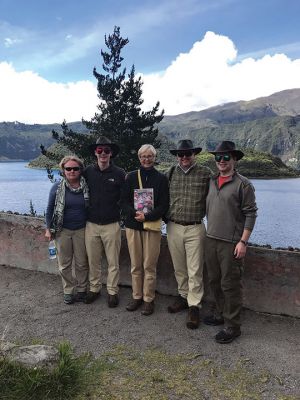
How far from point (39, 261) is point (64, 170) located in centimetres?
241

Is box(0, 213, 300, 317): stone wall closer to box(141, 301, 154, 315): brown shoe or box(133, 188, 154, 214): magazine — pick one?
box(141, 301, 154, 315): brown shoe

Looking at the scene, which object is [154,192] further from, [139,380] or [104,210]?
[139,380]

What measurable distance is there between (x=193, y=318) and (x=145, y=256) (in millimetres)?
1007

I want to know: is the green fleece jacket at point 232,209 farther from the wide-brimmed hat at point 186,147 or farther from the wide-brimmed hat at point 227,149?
the wide-brimmed hat at point 186,147

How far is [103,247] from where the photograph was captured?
5664 mm

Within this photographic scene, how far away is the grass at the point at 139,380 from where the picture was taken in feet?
11.3

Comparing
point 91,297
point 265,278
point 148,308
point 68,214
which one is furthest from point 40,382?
point 265,278

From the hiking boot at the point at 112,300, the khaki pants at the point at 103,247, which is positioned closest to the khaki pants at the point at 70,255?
the khaki pants at the point at 103,247

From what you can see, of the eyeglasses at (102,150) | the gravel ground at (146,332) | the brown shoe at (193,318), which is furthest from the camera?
the eyeglasses at (102,150)

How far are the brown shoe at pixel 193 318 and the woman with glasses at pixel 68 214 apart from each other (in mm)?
1708

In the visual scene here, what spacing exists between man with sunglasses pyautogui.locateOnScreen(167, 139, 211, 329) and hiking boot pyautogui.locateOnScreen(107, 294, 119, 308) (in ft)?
3.49

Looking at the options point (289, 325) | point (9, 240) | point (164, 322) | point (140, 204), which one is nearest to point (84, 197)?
point (140, 204)

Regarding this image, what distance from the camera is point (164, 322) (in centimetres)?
507

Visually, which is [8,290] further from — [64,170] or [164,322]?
[164,322]
